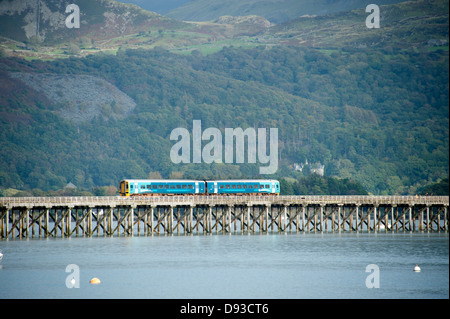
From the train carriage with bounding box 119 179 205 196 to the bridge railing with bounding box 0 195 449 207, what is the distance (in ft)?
24.9

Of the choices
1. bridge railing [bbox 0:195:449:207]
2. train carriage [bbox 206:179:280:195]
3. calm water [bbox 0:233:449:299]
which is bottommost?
calm water [bbox 0:233:449:299]

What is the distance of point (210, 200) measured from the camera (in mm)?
105875

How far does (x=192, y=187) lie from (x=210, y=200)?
10.7 m

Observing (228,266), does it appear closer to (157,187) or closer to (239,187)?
(157,187)

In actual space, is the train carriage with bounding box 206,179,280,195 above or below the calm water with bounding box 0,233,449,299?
above

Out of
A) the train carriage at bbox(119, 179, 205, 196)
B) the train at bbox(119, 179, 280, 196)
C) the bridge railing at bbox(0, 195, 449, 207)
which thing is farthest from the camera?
the train at bbox(119, 179, 280, 196)

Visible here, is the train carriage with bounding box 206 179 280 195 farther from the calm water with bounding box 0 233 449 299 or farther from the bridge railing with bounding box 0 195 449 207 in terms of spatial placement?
the bridge railing with bounding box 0 195 449 207

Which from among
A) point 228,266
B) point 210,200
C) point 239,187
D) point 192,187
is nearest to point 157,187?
point 192,187

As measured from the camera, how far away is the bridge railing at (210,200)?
98125 mm

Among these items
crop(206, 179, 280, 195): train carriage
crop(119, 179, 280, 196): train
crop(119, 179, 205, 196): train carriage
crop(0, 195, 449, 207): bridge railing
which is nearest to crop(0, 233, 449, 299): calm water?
crop(0, 195, 449, 207): bridge railing

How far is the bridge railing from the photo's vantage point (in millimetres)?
98125

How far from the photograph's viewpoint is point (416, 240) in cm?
10588
